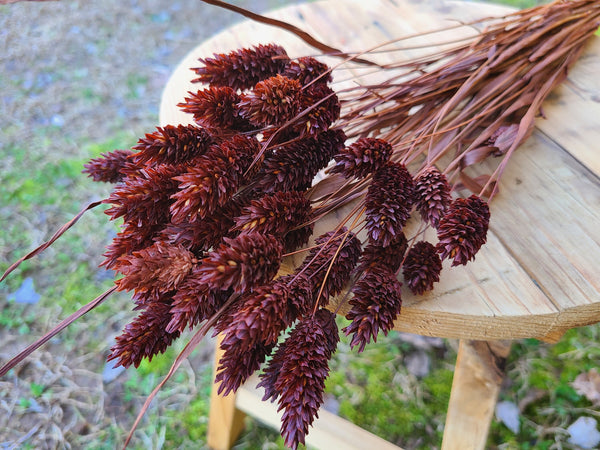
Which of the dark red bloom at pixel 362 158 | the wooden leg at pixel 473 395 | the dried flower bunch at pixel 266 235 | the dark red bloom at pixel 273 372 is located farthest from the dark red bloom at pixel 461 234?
the wooden leg at pixel 473 395

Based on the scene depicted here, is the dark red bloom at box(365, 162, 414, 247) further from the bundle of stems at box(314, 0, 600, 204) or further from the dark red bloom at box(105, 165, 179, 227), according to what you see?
the dark red bloom at box(105, 165, 179, 227)

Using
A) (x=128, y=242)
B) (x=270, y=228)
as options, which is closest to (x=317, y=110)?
(x=270, y=228)

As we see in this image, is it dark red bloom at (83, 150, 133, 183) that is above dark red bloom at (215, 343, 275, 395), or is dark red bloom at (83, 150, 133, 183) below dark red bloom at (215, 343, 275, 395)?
above

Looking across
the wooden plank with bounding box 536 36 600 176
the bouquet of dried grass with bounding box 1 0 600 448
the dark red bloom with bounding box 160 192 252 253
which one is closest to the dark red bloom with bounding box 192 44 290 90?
the bouquet of dried grass with bounding box 1 0 600 448

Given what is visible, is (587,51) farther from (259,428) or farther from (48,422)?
(48,422)

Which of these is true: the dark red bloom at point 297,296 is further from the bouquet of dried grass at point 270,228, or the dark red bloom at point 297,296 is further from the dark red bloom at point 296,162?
the dark red bloom at point 296,162

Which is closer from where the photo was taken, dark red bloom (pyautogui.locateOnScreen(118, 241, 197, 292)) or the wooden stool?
dark red bloom (pyautogui.locateOnScreen(118, 241, 197, 292))
